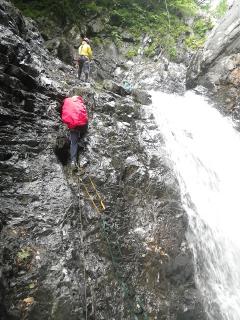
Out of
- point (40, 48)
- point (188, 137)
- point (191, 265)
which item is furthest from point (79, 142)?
point (40, 48)

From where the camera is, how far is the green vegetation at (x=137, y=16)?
17.6 m

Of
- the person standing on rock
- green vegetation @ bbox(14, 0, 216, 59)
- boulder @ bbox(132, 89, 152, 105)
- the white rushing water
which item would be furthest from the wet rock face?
the person standing on rock

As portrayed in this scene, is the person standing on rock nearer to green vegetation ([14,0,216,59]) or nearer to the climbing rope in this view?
green vegetation ([14,0,216,59])

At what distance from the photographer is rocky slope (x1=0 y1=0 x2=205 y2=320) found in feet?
17.4

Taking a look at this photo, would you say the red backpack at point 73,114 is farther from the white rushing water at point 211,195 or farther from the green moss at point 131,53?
the green moss at point 131,53

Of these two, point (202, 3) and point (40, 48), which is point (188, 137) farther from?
point (202, 3)

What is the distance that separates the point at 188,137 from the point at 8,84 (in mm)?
6258

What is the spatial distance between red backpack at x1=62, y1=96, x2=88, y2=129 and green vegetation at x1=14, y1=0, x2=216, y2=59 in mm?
11505

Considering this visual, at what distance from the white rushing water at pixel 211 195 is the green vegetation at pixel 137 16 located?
663 cm

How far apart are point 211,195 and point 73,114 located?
4488 millimetres

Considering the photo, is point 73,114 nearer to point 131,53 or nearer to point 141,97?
point 141,97

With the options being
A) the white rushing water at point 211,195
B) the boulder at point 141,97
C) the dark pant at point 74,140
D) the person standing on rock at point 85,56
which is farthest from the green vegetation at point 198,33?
the dark pant at point 74,140

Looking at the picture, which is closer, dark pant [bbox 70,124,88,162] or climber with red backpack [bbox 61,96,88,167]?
dark pant [bbox 70,124,88,162]

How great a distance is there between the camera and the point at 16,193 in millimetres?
6102
